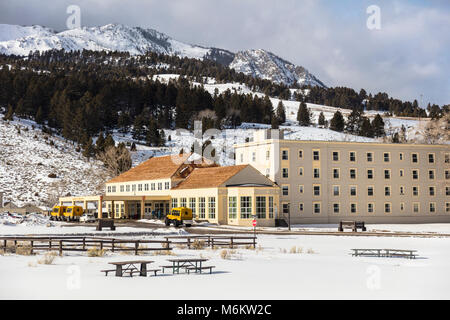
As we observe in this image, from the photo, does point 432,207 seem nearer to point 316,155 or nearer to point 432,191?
point 432,191

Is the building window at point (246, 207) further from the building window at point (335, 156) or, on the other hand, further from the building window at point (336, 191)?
the building window at point (335, 156)

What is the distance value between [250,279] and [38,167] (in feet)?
330

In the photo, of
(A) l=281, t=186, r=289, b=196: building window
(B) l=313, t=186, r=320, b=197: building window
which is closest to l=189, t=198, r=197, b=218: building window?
(A) l=281, t=186, r=289, b=196: building window

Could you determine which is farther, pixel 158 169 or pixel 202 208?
pixel 158 169

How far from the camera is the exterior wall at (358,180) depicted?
73375 mm

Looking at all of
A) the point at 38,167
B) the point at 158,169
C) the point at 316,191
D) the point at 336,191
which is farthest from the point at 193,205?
the point at 38,167

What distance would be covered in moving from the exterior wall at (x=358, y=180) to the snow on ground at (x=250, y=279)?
43.0m

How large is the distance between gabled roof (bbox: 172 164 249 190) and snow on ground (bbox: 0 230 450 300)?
38.0 m

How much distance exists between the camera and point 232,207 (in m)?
66.2

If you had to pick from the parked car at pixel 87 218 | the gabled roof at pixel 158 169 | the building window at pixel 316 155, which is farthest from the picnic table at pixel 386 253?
the gabled roof at pixel 158 169

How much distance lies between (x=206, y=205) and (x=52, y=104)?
83.1 metres

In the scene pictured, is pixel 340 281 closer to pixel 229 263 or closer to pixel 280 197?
pixel 229 263

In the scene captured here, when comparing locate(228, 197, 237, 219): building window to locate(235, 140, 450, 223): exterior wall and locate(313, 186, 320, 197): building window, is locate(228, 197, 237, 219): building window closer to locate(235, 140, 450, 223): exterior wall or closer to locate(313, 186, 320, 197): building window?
locate(235, 140, 450, 223): exterior wall
